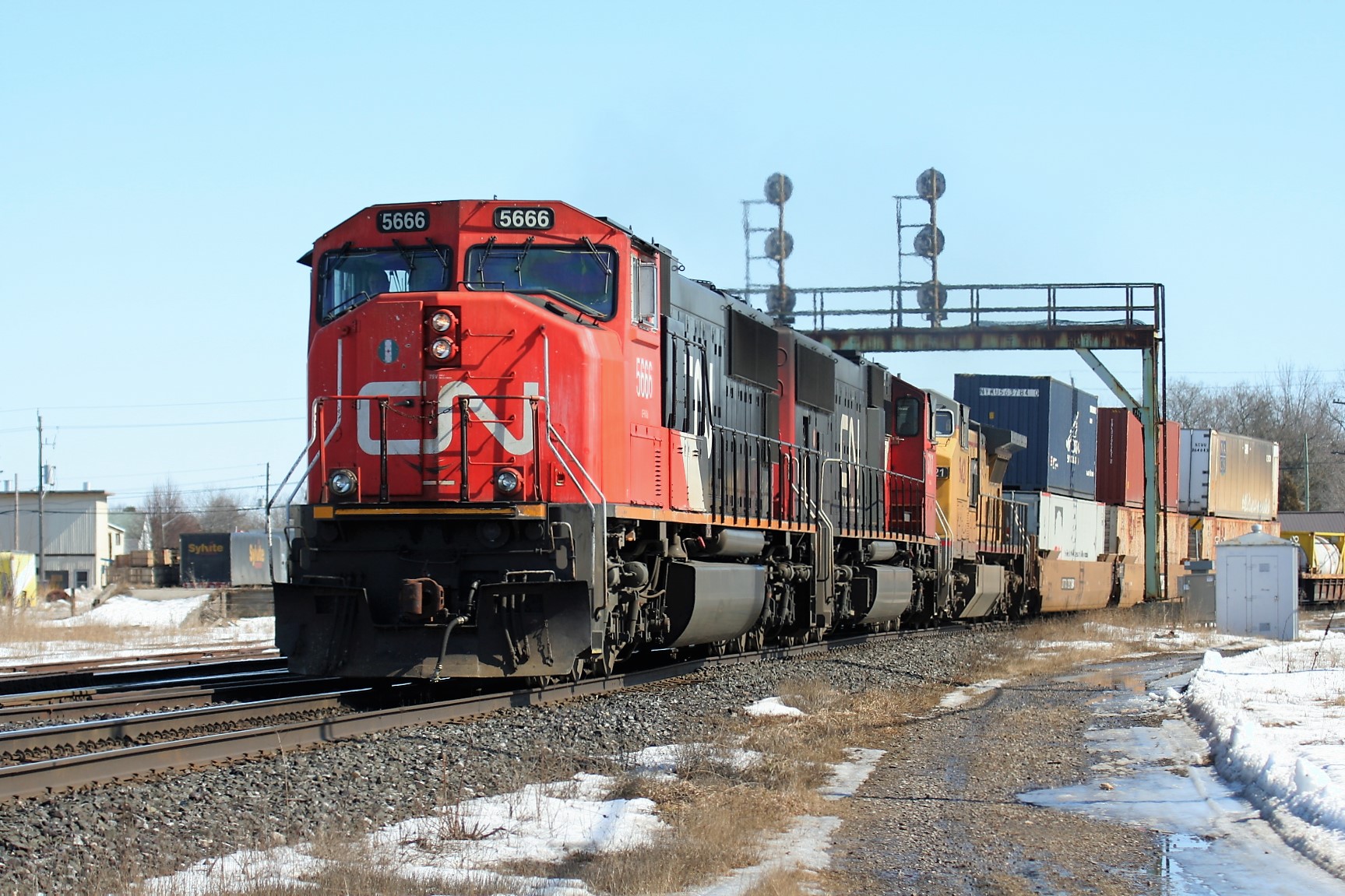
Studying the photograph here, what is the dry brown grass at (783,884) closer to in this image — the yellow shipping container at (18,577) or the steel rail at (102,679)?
the steel rail at (102,679)

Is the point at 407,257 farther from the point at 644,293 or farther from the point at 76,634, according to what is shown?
the point at 76,634

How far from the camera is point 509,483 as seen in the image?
10148 mm

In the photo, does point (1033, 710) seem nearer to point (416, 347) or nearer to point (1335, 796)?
point (1335, 796)

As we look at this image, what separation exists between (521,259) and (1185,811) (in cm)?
626

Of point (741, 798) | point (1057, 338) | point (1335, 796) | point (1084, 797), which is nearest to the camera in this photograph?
point (1335, 796)

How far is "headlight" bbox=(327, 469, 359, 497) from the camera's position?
10273 millimetres

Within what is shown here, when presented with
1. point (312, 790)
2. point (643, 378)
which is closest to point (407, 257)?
point (643, 378)

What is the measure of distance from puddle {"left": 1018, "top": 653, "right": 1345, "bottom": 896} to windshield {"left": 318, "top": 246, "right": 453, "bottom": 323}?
5.90 metres

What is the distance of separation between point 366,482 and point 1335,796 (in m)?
6.79

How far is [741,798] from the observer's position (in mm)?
7039

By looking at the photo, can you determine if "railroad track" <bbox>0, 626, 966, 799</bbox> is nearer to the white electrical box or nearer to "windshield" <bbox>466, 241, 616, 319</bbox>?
"windshield" <bbox>466, 241, 616, 319</bbox>

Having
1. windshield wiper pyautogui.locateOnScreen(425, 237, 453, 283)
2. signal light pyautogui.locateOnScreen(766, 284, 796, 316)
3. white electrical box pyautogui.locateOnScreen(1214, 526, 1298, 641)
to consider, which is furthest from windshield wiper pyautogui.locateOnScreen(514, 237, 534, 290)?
signal light pyautogui.locateOnScreen(766, 284, 796, 316)

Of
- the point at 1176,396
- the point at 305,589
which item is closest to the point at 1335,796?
the point at 305,589

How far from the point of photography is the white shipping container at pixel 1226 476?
33.2 m
